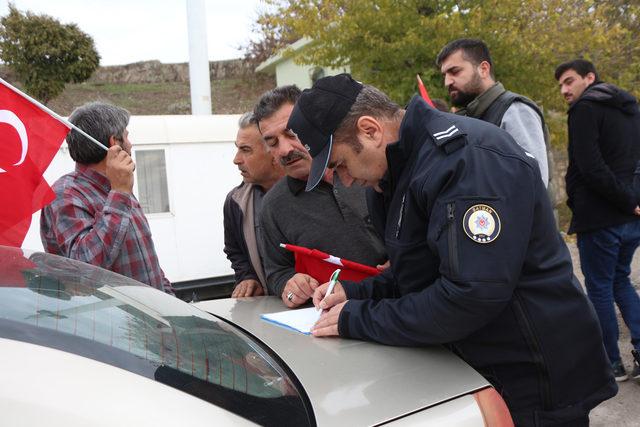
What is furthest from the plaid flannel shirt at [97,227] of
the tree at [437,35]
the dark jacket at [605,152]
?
the tree at [437,35]

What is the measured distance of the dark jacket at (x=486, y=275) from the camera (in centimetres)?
155

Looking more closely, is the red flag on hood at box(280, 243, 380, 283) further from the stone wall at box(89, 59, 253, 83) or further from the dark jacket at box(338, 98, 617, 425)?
the stone wall at box(89, 59, 253, 83)

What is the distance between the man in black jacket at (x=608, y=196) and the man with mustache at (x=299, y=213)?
1.98m

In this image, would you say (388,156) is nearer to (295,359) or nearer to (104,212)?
(295,359)

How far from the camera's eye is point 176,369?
1340 millimetres

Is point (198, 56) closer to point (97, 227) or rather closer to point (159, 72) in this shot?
point (97, 227)

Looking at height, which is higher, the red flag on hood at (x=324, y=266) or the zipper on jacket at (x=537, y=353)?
the red flag on hood at (x=324, y=266)

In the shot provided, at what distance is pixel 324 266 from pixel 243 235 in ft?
2.71

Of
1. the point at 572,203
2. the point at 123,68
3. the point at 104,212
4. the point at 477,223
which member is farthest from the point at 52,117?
the point at 123,68

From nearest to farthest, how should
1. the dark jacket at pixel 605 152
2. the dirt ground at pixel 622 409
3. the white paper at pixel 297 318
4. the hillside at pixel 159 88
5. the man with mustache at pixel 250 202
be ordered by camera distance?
the white paper at pixel 297 318, the man with mustache at pixel 250 202, the dirt ground at pixel 622 409, the dark jacket at pixel 605 152, the hillside at pixel 159 88

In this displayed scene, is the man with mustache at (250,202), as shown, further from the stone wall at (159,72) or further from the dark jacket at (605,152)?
the stone wall at (159,72)

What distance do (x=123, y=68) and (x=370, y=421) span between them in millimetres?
30938

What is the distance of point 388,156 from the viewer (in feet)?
5.92

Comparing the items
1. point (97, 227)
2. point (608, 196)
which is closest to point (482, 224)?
point (97, 227)
